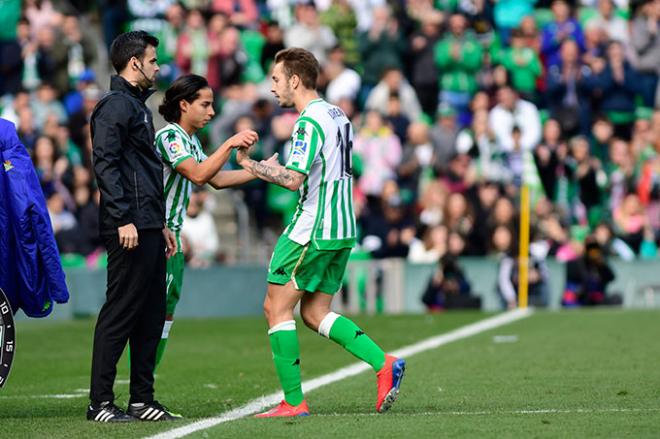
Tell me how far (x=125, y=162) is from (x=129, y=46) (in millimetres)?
677

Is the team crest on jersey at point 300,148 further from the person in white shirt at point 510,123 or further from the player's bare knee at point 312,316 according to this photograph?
the person in white shirt at point 510,123

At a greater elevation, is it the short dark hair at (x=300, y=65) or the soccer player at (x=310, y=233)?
the short dark hair at (x=300, y=65)

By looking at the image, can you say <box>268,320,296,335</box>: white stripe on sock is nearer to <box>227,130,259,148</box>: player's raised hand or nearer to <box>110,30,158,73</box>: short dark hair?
<box>227,130,259,148</box>: player's raised hand

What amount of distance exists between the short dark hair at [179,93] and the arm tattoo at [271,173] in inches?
40.2

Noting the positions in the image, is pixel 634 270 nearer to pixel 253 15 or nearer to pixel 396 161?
pixel 396 161

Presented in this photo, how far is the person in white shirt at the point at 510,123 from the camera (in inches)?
913

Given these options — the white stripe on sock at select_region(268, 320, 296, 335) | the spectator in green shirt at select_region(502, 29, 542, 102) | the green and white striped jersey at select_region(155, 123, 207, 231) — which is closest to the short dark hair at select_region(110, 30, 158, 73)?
the green and white striped jersey at select_region(155, 123, 207, 231)

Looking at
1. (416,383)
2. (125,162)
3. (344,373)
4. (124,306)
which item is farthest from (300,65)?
(344,373)

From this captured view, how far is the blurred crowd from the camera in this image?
22000mm

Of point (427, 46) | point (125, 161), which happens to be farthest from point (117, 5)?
point (125, 161)

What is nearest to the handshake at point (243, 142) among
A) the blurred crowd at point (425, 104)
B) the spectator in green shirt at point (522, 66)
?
the blurred crowd at point (425, 104)

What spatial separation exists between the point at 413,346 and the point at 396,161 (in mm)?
8739

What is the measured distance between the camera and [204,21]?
25609 mm

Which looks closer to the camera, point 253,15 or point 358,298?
point 358,298
